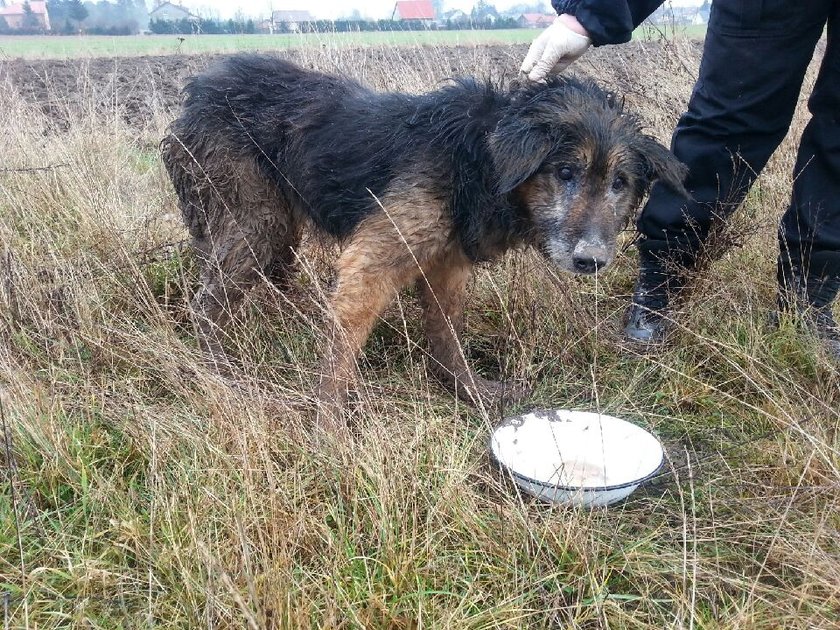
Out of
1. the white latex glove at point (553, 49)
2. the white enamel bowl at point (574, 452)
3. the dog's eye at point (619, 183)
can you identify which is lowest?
the white enamel bowl at point (574, 452)

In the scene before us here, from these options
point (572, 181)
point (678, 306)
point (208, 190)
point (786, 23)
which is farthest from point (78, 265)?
point (786, 23)

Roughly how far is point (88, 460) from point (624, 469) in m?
1.97

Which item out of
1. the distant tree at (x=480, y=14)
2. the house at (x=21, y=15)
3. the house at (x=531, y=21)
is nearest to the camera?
the distant tree at (x=480, y=14)

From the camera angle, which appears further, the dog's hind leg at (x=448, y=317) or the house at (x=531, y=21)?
the house at (x=531, y=21)

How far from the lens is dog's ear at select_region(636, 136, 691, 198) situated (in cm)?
276

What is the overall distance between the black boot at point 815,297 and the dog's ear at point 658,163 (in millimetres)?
937

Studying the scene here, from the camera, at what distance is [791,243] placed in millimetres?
3502

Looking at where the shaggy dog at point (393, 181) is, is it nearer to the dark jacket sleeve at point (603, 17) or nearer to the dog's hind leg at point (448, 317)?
the dog's hind leg at point (448, 317)

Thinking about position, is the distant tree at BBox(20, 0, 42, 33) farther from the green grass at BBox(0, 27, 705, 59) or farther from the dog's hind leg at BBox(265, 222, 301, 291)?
the dog's hind leg at BBox(265, 222, 301, 291)

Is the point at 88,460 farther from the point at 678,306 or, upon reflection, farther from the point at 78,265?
the point at 678,306

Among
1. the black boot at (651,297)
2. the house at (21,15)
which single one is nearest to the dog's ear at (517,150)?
the black boot at (651,297)

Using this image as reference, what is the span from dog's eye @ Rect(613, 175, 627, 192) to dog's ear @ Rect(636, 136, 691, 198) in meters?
0.12

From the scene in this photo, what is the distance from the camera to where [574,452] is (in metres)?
2.70

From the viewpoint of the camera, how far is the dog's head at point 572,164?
2574mm
